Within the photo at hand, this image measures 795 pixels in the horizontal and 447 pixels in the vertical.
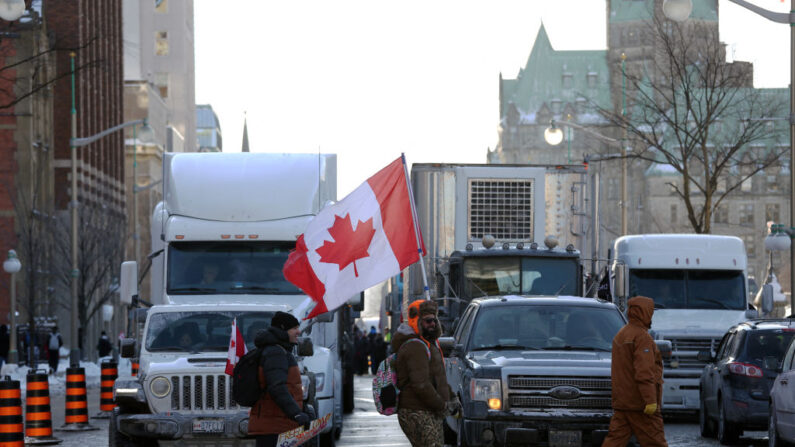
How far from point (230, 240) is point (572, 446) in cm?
642

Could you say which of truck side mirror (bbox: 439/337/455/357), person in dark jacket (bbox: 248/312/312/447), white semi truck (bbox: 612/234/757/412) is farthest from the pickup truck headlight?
white semi truck (bbox: 612/234/757/412)

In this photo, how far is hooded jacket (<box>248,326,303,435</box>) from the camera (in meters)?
10.7

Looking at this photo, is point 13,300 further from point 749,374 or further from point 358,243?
point 358,243

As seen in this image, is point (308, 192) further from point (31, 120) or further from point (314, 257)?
point (31, 120)

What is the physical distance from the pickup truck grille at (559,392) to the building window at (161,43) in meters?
127

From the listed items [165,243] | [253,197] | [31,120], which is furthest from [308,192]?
[31,120]

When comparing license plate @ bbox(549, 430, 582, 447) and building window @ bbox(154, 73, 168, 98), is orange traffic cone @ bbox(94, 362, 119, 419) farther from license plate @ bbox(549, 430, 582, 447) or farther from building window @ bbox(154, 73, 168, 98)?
building window @ bbox(154, 73, 168, 98)

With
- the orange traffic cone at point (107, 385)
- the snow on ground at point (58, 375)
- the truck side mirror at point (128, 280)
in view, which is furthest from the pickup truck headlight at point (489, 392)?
the snow on ground at point (58, 375)

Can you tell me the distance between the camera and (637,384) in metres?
12.9

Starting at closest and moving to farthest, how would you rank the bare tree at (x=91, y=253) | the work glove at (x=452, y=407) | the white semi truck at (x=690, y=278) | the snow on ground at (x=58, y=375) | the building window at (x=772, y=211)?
the work glove at (x=452, y=407)
the white semi truck at (x=690, y=278)
the snow on ground at (x=58, y=375)
the bare tree at (x=91, y=253)
the building window at (x=772, y=211)

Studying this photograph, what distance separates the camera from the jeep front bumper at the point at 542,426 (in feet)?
48.6

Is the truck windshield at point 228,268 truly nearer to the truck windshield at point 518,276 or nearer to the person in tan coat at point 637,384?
the truck windshield at point 518,276

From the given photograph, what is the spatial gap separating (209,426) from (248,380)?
4435 millimetres

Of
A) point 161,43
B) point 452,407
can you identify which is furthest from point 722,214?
point 452,407
